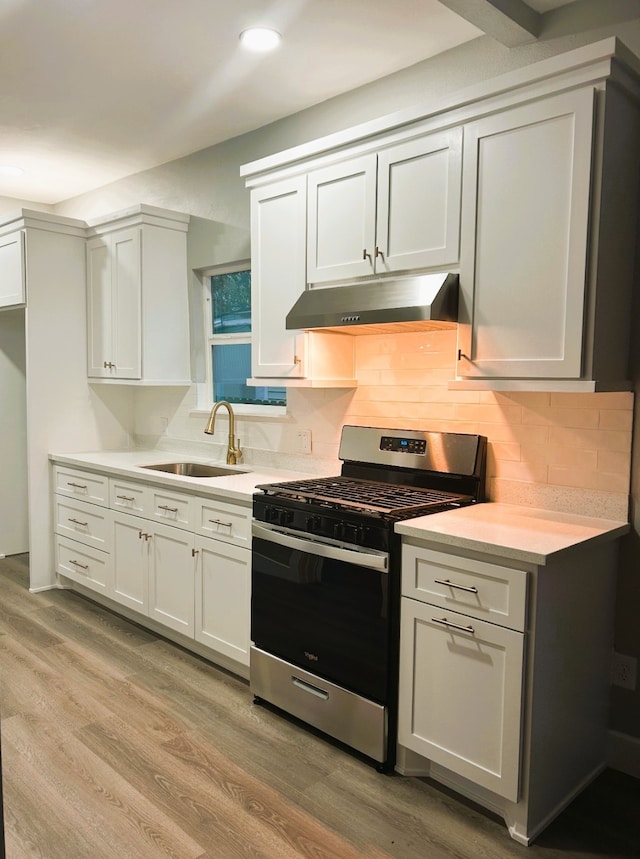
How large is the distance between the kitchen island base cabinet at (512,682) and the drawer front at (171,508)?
132 centimetres

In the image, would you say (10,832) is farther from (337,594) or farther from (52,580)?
(52,580)

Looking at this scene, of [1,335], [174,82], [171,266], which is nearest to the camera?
[174,82]

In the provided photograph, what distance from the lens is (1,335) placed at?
5.00 meters

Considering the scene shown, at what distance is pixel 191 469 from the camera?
13.4 ft

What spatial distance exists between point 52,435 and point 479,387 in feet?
9.82

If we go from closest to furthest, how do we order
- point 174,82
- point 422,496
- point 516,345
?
1. point 516,345
2. point 422,496
3. point 174,82

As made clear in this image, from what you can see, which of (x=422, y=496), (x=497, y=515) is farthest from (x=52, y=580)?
(x=497, y=515)

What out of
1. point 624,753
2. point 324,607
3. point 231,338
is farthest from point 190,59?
point 624,753

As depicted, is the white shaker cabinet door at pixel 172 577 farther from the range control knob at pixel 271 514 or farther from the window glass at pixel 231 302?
the window glass at pixel 231 302

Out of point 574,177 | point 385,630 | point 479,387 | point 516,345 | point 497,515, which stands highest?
point 574,177

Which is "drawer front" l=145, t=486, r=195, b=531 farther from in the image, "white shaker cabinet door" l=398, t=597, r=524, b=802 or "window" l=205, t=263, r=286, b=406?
"white shaker cabinet door" l=398, t=597, r=524, b=802

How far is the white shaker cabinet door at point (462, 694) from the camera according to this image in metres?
2.04

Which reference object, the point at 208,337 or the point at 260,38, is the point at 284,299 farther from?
the point at 208,337

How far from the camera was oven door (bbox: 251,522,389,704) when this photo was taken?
236cm
